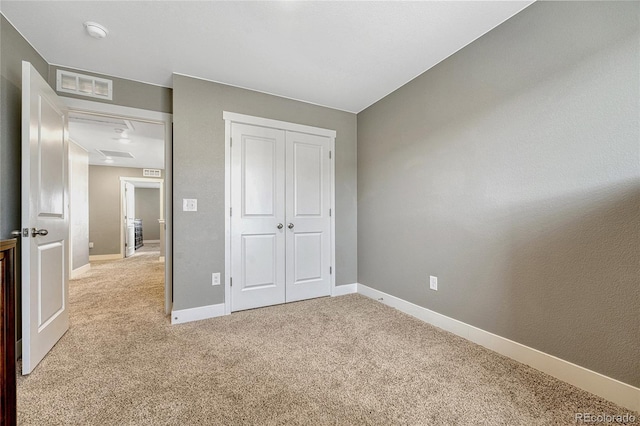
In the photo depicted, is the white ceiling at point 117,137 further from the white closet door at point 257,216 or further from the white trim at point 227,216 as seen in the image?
the white closet door at point 257,216

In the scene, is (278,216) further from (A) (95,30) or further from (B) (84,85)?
(B) (84,85)

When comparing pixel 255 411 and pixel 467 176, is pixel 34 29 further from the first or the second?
pixel 467 176

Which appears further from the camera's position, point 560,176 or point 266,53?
point 266,53

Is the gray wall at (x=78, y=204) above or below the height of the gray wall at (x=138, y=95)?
below

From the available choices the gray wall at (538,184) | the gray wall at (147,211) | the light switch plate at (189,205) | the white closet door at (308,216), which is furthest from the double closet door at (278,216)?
the gray wall at (147,211)

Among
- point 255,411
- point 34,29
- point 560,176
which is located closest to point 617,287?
point 560,176

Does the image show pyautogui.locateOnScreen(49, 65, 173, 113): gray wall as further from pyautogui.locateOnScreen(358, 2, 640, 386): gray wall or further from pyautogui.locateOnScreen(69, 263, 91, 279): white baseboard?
pyautogui.locateOnScreen(69, 263, 91, 279): white baseboard

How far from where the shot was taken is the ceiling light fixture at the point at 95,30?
6.12 ft

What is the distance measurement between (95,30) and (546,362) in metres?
3.87

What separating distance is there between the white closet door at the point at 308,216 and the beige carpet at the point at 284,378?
71 cm

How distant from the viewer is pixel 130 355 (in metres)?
1.87

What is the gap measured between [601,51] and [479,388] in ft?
6.61

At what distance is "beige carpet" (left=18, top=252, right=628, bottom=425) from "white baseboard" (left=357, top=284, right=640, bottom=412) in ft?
0.19

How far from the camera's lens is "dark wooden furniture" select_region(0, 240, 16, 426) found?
38.6 inches
